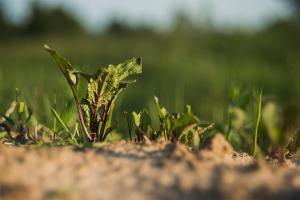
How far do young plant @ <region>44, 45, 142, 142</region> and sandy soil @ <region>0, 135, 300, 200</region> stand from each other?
1.01 ft

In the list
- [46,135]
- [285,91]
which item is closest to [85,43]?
[285,91]

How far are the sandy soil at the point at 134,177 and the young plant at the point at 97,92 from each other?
12.1 inches

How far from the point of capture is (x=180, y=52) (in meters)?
10.4

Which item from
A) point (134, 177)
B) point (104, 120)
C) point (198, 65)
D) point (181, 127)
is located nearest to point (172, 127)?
point (181, 127)

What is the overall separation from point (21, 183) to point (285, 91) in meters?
4.87

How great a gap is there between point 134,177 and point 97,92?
0.46 meters

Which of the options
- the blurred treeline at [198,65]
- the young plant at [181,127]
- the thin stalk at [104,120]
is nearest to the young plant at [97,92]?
the thin stalk at [104,120]

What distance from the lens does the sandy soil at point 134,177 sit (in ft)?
2.59

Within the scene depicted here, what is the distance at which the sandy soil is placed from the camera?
0.79 meters

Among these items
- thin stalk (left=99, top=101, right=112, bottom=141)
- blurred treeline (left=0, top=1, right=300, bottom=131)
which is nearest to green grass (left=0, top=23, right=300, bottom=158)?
blurred treeline (left=0, top=1, right=300, bottom=131)

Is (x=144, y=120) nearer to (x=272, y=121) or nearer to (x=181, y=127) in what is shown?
(x=181, y=127)

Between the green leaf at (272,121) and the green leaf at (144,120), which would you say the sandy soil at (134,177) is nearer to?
A: the green leaf at (272,121)

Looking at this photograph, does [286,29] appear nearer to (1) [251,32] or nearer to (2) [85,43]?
(1) [251,32]

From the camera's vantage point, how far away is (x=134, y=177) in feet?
2.81
